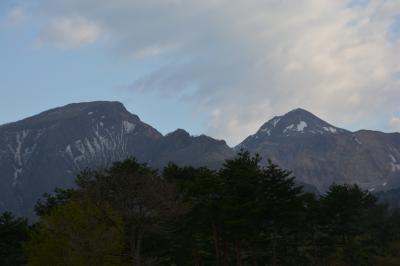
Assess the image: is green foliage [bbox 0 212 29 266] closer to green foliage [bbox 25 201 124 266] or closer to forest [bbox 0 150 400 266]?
forest [bbox 0 150 400 266]

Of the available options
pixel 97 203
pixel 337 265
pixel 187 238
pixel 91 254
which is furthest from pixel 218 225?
Answer: pixel 337 265

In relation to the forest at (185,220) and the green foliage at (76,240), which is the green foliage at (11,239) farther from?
the green foliage at (76,240)

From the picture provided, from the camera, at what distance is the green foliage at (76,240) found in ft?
116

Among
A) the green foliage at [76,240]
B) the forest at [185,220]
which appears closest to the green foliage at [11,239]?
the forest at [185,220]

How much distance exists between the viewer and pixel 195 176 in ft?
175

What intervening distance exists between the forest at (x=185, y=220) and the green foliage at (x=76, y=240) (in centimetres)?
6

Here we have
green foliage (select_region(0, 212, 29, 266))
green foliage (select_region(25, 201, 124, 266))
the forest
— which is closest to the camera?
green foliage (select_region(25, 201, 124, 266))

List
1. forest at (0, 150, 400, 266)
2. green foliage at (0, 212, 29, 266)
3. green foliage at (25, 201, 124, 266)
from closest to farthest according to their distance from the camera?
green foliage at (25, 201, 124, 266), forest at (0, 150, 400, 266), green foliage at (0, 212, 29, 266)

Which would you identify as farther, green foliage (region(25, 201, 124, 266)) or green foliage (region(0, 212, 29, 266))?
green foliage (region(0, 212, 29, 266))

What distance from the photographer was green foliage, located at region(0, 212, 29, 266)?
180ft

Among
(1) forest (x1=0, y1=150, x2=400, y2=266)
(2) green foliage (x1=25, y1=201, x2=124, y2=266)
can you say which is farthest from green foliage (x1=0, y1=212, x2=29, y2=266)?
(2) green foliage (x1=25, y1=201, x2=124, y2=266)

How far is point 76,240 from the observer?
3525cm

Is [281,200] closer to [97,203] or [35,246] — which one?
[97,203]

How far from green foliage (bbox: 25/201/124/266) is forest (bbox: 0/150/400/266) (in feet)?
0.20
